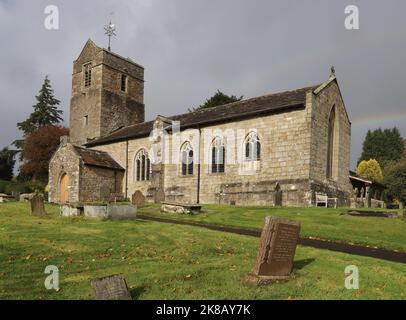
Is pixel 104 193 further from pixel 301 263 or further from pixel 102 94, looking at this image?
pixel 301 263

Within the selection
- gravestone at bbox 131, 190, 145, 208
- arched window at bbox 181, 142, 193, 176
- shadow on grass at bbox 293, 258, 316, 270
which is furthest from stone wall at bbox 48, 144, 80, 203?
shadow on grass at bbox 293, 258, 316, 270

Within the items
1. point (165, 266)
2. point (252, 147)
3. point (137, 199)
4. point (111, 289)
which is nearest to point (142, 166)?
point (137, 199)

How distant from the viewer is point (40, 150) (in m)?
56.1

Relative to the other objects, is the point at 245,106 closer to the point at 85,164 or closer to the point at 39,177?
the point at 85,164

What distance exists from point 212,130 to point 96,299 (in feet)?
78.4

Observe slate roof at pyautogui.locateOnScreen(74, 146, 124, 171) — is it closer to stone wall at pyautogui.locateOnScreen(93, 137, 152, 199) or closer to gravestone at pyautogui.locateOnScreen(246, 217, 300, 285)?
stone wall at pyautogui.locateOnScreen(93, 137, 152, 199)

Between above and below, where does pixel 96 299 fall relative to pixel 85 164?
below

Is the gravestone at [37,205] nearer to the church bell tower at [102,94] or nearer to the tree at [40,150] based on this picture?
the church bell tower at [102,94]

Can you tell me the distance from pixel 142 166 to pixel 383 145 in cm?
6729

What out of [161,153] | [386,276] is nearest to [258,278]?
[386,276]

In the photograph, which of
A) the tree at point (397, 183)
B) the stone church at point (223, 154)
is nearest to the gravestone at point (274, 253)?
the stone church at point (223, 154)

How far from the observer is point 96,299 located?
6625mm

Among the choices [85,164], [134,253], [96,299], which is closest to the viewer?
[96,299]
